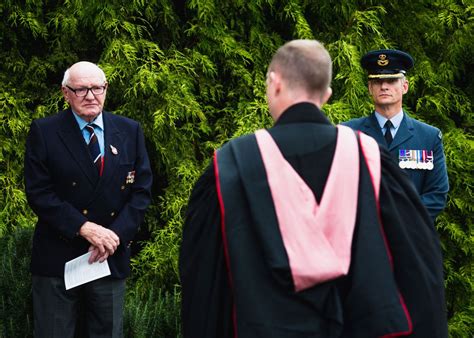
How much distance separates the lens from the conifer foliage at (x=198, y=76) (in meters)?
6.47

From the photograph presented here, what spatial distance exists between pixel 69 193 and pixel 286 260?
2038 mm

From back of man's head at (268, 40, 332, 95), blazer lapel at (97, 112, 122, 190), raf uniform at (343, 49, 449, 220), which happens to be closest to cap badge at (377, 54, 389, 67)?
raf uniform at (343, 49, 449, 220)

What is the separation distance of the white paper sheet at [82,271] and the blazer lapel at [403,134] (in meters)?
1.78

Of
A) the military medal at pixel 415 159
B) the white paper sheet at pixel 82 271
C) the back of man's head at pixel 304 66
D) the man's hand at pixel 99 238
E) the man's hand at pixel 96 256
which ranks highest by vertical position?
the back of man's head at pixel 304 66

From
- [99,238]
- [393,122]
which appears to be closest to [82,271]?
[99,238]

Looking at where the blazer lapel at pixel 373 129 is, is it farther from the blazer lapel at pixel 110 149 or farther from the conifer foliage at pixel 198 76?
the blazer lapel at pixel 110 149

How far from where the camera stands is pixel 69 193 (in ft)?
15.3

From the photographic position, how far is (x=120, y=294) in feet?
15.9

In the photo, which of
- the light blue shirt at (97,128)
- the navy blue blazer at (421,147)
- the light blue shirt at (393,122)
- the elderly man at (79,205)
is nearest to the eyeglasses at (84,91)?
the elderly man at (79,205)

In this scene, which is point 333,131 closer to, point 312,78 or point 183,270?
point 312,78

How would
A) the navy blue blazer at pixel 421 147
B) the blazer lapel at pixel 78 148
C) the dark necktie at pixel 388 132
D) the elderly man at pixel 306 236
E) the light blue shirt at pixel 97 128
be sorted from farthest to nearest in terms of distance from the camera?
the dark necktie at pixel 388 132 < the navy blue blazer at pixel 421 147 < the light blue shirt at pixel 97 128 < the blazer lapel at pixel 78 148 < the elderly man at pixel 306 236

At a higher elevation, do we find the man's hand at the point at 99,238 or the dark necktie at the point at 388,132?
the dark necktie at the point at 388,132

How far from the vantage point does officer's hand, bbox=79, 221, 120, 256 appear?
456cm

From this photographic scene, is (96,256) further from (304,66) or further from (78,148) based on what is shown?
(304,66)
